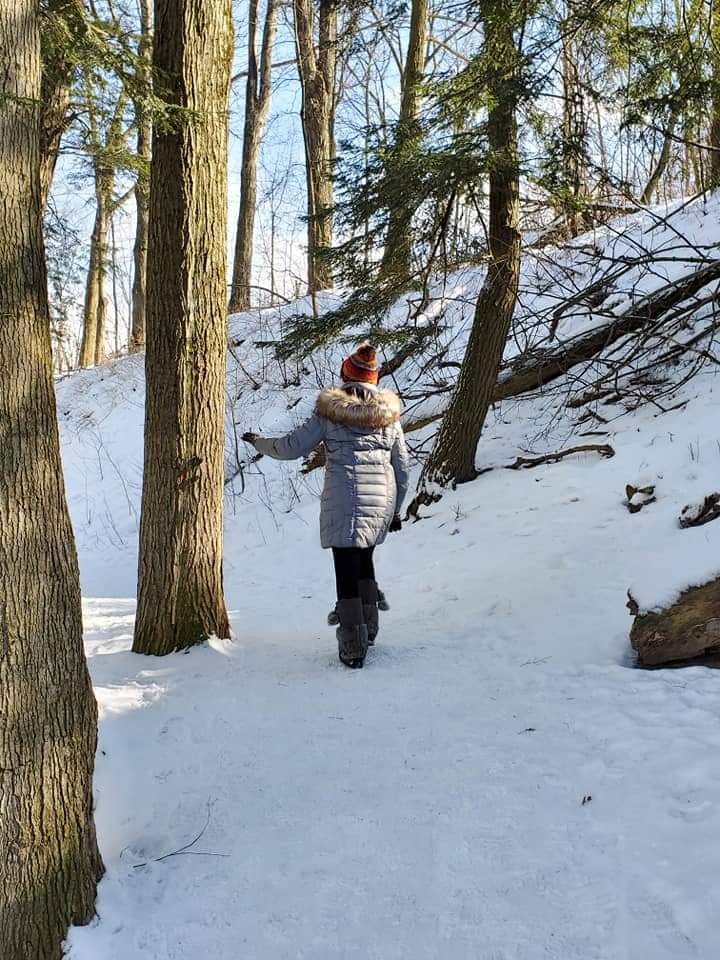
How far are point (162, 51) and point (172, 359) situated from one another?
5.81 feet

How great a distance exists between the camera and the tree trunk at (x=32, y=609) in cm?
247

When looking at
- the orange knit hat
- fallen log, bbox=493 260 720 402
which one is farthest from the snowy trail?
fallen log, bbox=493 260 720 402

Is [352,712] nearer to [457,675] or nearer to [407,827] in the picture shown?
[457,675]

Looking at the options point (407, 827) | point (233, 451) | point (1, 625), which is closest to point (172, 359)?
point (1, 625)

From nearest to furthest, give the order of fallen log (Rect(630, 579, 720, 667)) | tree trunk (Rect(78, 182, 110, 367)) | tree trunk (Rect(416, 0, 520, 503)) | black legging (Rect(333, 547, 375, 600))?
fallen log (Rect(630, 579, 720, 667)), black legging (Rect(333, 547, 375, 600)), tree trunk (Rect(416, 0, 520, 503)), tree trunk (Rect(78, 182, 110, 367))

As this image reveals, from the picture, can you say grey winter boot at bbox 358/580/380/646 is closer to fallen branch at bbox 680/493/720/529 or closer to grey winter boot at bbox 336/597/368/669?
grey winter boot at bbox 336/597/368/669

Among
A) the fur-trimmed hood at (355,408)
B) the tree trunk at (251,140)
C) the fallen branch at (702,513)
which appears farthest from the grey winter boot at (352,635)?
the tree trunk at (251,140)

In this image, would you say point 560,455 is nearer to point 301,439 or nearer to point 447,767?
point 301,439

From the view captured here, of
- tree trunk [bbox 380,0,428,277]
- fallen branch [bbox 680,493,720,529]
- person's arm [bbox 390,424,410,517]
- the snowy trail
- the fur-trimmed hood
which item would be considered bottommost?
the snowy trail

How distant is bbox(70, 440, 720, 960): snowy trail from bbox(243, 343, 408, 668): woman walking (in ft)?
1.23

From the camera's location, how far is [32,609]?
2600 millimetres

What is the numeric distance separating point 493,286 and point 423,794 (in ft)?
18.2

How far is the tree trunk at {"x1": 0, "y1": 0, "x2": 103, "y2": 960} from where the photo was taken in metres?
2.47

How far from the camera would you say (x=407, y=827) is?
111 inches
